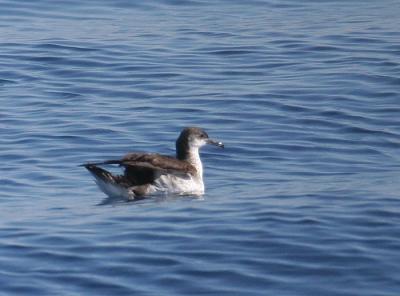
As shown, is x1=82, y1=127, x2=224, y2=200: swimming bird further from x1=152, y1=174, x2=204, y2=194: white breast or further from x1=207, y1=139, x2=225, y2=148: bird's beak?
x1=207, y1=139, x2=225, y2=148: bird's beak

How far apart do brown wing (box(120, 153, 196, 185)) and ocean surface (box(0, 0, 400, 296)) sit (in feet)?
1.04

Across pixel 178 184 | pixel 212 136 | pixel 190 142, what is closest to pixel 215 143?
pixel 190 142

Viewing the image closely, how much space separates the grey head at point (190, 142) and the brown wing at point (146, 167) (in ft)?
1.35

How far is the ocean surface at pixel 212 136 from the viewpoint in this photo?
11281mm

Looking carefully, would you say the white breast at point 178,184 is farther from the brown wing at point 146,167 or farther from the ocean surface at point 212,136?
the ocean surface at point 212,136

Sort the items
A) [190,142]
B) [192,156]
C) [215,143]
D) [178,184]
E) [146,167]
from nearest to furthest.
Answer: [146,167]
[178,184]
[192,156]
[190,142]
[215,143]

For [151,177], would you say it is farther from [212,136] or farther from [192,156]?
[212,136]

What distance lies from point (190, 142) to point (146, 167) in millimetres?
896

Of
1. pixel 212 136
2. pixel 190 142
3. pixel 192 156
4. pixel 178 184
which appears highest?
pixel 190 142

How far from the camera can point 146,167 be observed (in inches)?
590

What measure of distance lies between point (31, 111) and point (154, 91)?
191 cm

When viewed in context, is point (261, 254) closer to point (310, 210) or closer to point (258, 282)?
point (258, 282)

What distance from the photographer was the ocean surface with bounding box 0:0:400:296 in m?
11.3

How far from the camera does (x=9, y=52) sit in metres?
23.3
